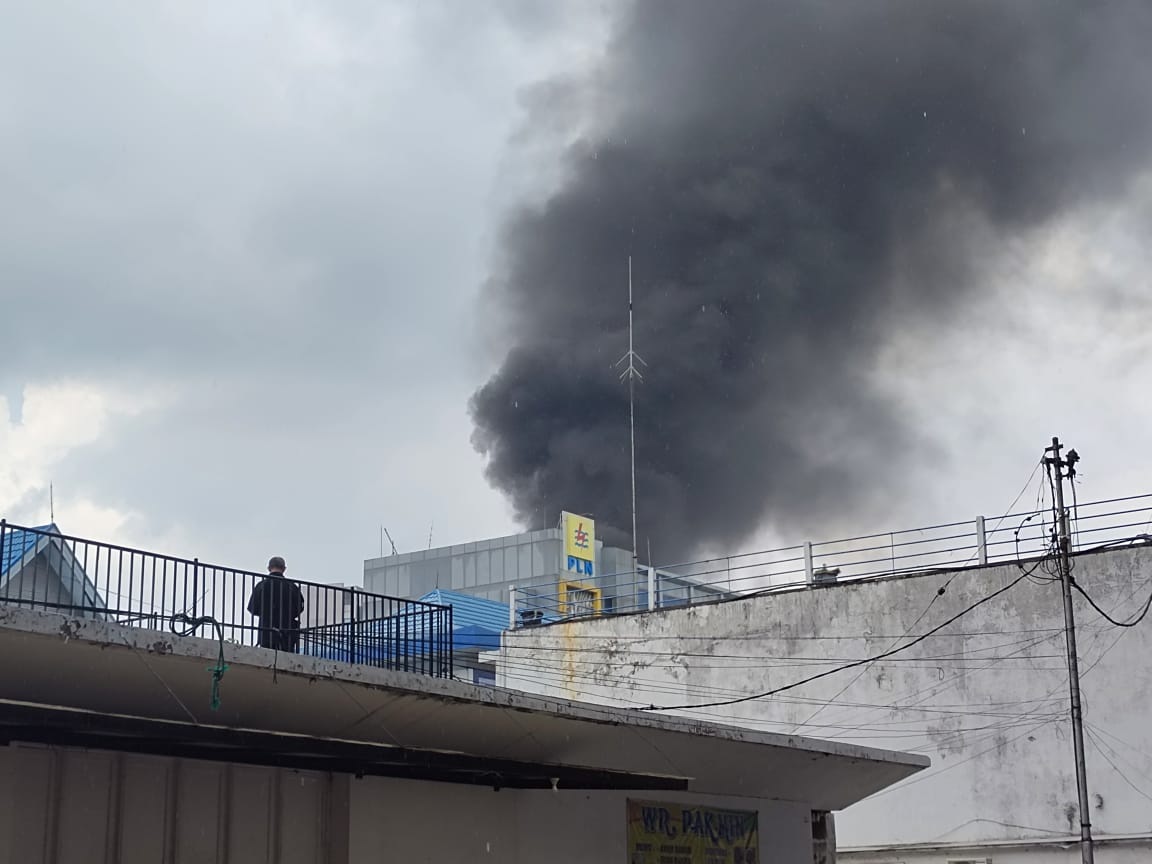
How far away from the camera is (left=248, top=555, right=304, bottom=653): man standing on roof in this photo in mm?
14320

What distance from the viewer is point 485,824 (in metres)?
16.6

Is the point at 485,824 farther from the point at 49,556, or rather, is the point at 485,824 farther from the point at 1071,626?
the point at 1071,626

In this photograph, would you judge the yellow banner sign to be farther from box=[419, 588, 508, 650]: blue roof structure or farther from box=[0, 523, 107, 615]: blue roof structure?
box=[419, 588, 508, 650]: blue roof structure

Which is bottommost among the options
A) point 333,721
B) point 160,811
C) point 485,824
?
point 485,824

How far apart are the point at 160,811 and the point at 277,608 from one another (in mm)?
2261

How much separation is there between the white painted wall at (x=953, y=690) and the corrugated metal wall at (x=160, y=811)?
16.6 metres

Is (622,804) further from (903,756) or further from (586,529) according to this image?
(586,529)

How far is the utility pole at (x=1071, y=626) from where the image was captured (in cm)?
2480

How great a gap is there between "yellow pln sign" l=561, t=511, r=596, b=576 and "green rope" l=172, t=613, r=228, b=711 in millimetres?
37923

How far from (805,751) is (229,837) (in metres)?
8.81

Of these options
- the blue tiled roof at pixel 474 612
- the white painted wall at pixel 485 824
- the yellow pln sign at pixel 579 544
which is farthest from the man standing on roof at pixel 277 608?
the yellow pln sign at pixel 579 544

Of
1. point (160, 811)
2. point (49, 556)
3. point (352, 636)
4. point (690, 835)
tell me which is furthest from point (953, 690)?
point (49, 556)

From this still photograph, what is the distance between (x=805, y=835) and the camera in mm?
21859

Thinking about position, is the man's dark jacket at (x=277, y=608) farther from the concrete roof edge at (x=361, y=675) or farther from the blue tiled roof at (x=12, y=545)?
the blue tiled roof at (x=12, y=545)
